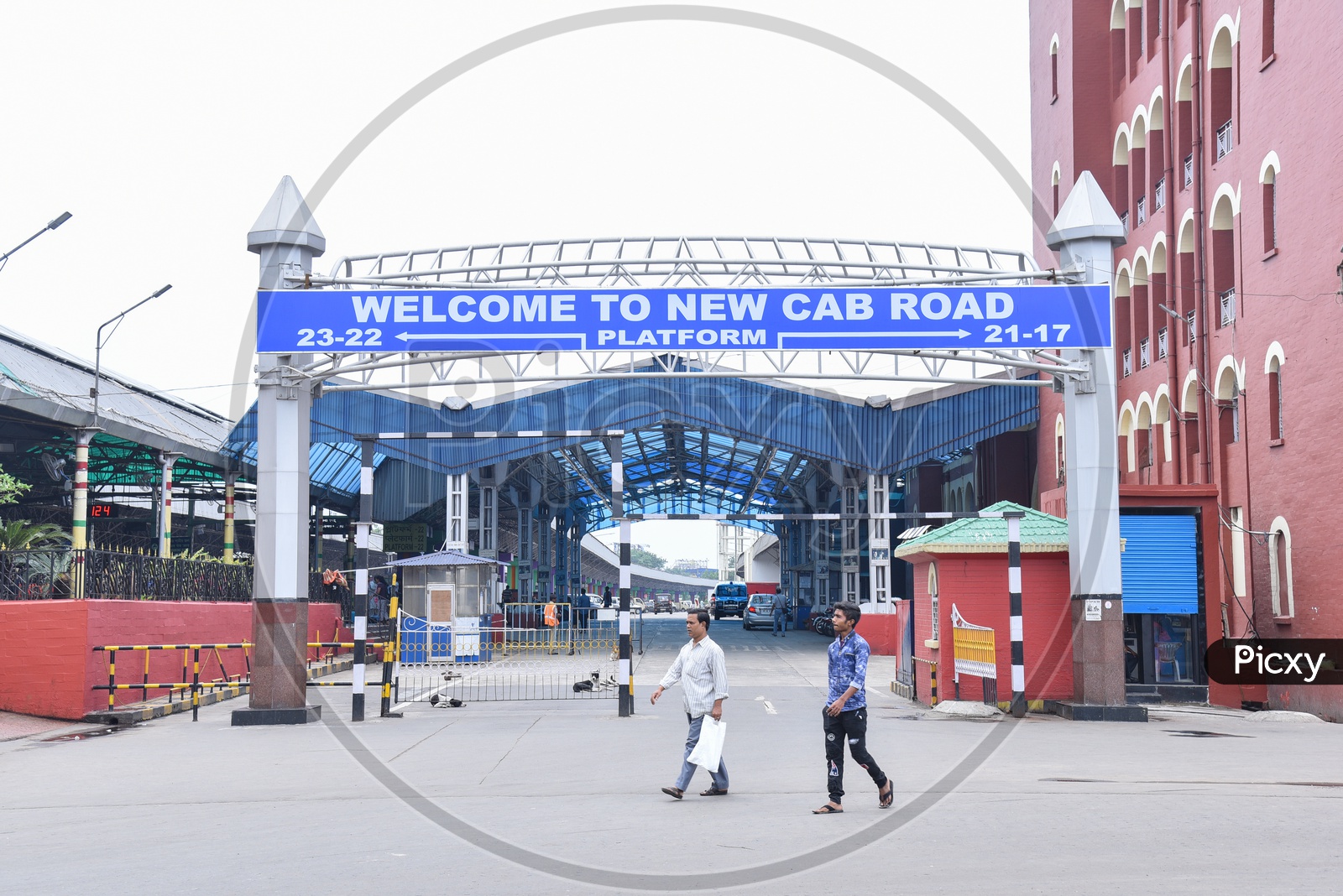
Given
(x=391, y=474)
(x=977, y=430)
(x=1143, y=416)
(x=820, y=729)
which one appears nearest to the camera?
(x=820, y=729)

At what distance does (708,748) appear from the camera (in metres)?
10.7

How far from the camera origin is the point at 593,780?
12.4 metres

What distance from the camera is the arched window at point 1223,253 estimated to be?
2531 cm

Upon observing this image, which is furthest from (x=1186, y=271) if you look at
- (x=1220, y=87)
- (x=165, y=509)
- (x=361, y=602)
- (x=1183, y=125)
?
(x=165, y=509)

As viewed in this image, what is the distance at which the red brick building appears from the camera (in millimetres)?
21031

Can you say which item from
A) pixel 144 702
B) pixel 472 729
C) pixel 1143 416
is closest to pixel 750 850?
pixel 472 729

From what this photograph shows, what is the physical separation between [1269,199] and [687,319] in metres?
11.4

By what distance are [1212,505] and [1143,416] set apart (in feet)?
27.1

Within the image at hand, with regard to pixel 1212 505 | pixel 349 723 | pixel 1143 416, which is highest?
pixel 1143 416

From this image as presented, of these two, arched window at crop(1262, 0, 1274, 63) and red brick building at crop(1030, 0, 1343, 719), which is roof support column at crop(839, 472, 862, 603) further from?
arched window at crop(1262, 0, 1274, 63)

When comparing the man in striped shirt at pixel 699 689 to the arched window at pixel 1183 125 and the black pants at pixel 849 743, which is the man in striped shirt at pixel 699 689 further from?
the arched window at pixel 1183 125

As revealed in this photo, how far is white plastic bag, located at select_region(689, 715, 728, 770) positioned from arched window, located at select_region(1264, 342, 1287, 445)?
51.4 feet

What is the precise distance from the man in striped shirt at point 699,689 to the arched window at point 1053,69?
28513 millimetres

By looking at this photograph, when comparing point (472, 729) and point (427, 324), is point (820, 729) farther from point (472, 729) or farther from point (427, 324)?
point (427, 324)
